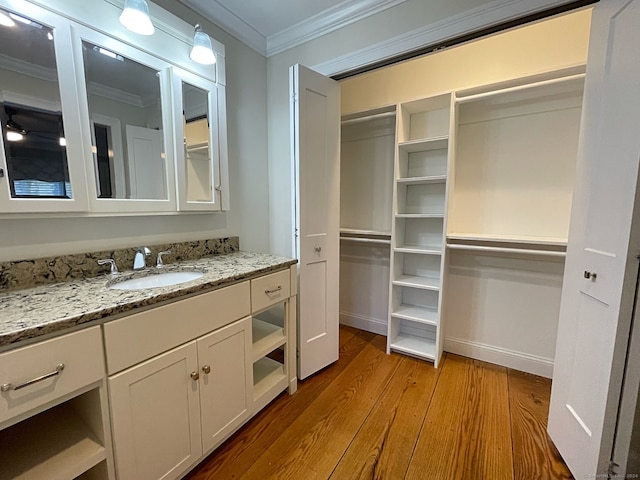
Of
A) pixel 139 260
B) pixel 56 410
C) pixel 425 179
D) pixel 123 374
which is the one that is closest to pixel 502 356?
pixel 425 179

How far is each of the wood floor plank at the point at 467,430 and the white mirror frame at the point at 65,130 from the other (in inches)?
75.5

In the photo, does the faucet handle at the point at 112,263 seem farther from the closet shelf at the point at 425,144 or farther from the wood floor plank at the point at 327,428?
the closet shelf at the point at 425,144

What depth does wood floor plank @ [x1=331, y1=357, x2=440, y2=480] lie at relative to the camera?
4.28ft

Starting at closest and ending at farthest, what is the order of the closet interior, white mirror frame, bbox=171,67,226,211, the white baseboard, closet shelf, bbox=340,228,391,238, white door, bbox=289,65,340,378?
white mirror frame, bbox=171,67,226,211 → white door, bbox=289,65,340,378 → the closet interior → closet shelf, bbox=340,228,391,238 → the white baseboard

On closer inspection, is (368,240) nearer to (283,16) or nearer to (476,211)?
(476,211)

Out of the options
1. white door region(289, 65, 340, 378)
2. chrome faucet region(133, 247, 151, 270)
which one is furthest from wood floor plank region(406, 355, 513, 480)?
chrome faucet region(133, 247, 151, 270)

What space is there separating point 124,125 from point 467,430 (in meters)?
2.40

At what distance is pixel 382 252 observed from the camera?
102 inches

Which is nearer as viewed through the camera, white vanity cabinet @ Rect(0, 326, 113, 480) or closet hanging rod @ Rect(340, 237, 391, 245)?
white vanity cabinet @ Rect(0, 326, 113, 480)

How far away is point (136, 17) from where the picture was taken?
47.0 inches

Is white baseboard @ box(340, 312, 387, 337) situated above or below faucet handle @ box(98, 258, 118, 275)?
below

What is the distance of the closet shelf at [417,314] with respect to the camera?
7.04 ft

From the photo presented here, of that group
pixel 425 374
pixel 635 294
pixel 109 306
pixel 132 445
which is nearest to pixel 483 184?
pixel 635 294

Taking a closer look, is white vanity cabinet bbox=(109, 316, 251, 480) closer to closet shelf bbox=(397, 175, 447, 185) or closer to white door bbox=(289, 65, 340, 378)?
white door bbox=(289, 65, 340, 378)
